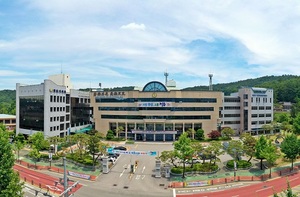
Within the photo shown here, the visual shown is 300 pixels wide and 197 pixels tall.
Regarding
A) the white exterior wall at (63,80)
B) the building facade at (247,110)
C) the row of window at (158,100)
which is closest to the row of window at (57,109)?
the white exterior wall at (63,80)

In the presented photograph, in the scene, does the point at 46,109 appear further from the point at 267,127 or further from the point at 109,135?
the point at 267,127

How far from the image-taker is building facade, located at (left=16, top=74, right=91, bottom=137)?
2689 inches

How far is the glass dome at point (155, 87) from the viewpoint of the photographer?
253 ft

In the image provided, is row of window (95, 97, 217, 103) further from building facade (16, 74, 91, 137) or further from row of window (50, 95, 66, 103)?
row of window (50, 95, 66, 103)

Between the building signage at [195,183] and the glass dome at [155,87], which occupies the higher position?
the glass dome at [155,87]

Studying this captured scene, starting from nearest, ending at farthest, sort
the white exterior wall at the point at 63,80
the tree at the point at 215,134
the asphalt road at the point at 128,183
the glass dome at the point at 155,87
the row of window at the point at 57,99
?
the asphalt road at the point at 128,183 < the row of window at the point at 57,99 < the tree at the point at 215,134 < the glass dome at the point at 155,87 < the white exterior wall at the point at 63,80

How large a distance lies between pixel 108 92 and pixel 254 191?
51438mm

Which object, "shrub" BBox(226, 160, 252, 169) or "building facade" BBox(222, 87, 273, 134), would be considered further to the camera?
"building facade" BBox(222, 87, 273, 134)

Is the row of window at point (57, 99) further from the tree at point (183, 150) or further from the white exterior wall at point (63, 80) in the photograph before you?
the tree at point (183, 150)

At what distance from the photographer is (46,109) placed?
67875 mm

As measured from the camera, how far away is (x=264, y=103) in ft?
291

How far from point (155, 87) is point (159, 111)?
6783mm

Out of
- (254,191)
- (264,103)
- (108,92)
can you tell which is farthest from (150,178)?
(264,103)

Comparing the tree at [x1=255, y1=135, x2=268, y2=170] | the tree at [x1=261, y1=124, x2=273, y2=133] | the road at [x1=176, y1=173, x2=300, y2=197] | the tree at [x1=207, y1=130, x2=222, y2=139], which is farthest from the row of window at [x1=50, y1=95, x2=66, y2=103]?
the tree at [x1=261, y1=124, x2=273, y2=133]
